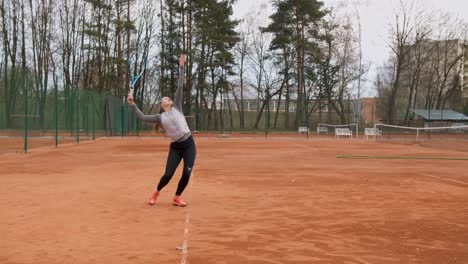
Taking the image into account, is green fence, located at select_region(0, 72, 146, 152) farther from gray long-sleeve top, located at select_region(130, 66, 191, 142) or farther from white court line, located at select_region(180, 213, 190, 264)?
white court line, located at select_region(180, 213, 190, 264)

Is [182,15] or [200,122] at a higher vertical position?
[182,15]

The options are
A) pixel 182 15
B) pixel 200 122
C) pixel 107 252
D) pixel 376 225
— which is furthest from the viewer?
pixel 182 15

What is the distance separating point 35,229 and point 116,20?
130 feet

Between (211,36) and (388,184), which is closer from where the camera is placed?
(388,184)

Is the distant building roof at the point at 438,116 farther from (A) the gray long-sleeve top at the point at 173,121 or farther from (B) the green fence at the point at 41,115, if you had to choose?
(A) the gray long-sleeve top at the point at 173,121

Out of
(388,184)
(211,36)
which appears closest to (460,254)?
(388,184)

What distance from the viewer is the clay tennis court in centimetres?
438

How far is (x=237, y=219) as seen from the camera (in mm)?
5930

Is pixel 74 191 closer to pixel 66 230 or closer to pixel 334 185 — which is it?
pixel 66 230

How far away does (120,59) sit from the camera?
41.9 metres

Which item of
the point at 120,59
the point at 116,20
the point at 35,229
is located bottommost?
the point at 35,229

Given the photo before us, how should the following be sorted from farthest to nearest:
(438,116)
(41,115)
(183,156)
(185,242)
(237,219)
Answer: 1. (438,116)
2. (41,115)
3. (183,156)
4. (237,219)
5. (185,242)

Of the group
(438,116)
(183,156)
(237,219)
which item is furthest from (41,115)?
(438,116)

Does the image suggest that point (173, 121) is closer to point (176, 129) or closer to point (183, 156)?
point (176, 129)
